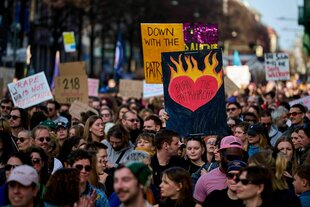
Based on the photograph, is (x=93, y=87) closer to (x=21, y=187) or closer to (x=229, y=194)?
(x=229, y=194)

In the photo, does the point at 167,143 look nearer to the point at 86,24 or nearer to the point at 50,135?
the point at 50,135

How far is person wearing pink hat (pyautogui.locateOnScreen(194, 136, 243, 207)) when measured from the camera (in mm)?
9680

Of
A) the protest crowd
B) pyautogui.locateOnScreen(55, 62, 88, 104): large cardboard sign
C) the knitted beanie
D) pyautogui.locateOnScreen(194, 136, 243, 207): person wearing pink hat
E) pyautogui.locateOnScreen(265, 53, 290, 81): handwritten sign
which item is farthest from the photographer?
pyautogui.locateOnScreen(265, 53, 290, 81): handwritten sign

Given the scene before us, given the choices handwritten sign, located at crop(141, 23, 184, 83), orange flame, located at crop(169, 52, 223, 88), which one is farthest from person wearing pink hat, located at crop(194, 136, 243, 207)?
handwritten sign, located at crop(141, 23, 184, 83)

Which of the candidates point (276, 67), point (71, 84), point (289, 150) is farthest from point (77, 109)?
point (276, 67)

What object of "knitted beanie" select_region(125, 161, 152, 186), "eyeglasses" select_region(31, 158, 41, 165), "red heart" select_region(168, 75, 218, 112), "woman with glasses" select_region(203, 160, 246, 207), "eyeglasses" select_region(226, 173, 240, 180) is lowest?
"woman with glasses" select_region(203, 160, 246, 207)

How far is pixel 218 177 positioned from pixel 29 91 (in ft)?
33.6

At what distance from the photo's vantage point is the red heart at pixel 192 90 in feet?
40.5

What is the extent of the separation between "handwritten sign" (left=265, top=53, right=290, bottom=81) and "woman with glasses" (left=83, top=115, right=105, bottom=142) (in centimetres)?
1238

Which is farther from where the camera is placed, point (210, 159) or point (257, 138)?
point (257, 138)

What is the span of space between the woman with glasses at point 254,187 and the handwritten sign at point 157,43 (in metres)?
6.52

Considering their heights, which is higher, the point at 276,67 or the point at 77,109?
the point at 276,67

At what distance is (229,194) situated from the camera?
30.1ft

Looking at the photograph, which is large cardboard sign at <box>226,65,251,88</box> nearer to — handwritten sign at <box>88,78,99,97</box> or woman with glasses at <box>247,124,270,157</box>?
handwritten sign at <box>88,78,99,97</box>
